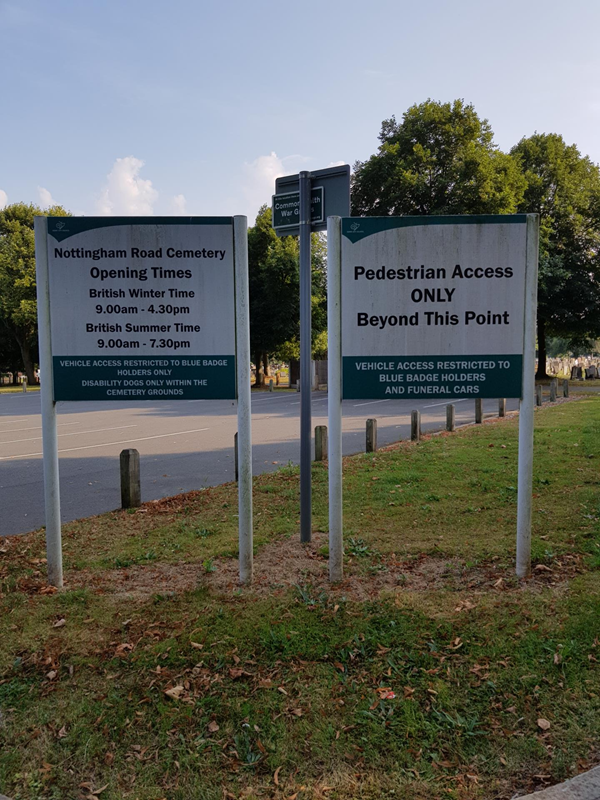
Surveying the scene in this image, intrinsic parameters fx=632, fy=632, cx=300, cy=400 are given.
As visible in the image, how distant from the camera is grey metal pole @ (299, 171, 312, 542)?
218 inches

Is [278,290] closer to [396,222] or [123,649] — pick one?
[396,222]

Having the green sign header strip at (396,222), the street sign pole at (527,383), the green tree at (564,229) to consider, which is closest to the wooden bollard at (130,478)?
the green sign header strip at (396,222)

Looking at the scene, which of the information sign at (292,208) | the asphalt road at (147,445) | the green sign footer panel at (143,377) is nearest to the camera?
the green sign footer panel at (143,377)

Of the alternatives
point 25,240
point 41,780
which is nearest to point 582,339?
point 25,240

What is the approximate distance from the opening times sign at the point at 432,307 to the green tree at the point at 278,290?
107 ft

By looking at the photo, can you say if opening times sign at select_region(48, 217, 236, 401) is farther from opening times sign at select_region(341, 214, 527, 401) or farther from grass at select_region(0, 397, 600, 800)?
grass at select_region(0, 397, 600, 800)

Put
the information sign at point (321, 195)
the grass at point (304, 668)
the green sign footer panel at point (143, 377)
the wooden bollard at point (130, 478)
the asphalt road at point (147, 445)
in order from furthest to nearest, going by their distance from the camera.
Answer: the asphalt road at point (147, 445), the wooden bollard at point (130, 478), the information sign at point (321, 195), the green sign footer panel at point (143, 377), the grass at point (304, 668)

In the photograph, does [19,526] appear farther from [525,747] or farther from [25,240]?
[25,240]

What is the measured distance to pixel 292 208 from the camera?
5699 mm

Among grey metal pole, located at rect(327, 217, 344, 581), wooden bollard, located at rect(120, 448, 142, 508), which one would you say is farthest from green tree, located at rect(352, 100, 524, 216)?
grey metal pole, located at rect(327, 217, 344, 581)

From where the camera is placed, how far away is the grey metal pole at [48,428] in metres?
4.69

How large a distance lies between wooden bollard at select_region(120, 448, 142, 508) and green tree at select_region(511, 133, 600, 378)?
103 ft

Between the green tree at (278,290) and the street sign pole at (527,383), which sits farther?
the green tree at (278,290)

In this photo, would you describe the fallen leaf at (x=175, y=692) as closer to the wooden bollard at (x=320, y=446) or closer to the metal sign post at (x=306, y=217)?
the metal sign post at (x=306, y=217)
